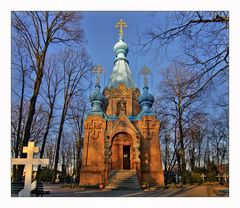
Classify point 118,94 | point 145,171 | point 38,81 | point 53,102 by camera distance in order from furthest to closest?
point 118,94
point 145,171
point 53,102
point 38,81

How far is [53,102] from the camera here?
11836 millimetres

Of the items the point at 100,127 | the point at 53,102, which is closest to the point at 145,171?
the point at 100,127

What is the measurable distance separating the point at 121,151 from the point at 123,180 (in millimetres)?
3064

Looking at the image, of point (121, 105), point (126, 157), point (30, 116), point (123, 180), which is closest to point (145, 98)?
point (121, 105)

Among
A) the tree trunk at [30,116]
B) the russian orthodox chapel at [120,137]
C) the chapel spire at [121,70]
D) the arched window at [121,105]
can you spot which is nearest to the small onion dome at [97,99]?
the russian orthodox chapel at [120,137]

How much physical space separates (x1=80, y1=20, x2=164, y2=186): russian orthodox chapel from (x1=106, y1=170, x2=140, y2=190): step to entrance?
0.24 meters

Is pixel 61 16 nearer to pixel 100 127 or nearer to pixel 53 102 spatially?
pixel 53 102

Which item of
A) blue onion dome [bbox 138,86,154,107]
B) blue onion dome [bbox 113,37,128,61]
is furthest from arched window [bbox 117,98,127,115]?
blue onion dome [bbox 113,37,128,61]

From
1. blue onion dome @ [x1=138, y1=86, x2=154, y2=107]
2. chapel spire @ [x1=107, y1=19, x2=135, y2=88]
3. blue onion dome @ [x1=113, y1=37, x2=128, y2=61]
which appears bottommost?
blue onion dome @ [x1=138, y1=86, x2=154, y2=107]

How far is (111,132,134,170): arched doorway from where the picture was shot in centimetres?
1580

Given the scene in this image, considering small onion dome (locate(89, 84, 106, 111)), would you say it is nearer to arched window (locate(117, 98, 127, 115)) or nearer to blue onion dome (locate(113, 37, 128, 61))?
arched window (locate(117, 98, 127, 115))

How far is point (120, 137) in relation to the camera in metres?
16.1
